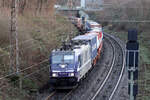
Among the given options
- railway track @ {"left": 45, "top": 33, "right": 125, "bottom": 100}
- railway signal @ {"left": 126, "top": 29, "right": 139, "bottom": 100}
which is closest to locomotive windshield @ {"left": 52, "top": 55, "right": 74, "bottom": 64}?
railway track @ {"left": 45, "top": 33, "right": 125, "bottom": 100}

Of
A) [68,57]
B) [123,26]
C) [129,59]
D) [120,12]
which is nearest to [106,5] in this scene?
[120,12]

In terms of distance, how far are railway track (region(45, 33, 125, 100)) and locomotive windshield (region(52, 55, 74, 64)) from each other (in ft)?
6.72

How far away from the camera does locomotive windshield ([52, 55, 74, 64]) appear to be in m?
19.0

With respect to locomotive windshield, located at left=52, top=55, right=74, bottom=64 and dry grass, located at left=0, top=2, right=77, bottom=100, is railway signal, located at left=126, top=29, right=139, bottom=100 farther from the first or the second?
locomotive windshield, located at left=52, top=55, right=74, bottom=64

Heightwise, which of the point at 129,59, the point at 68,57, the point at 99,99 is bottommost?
the point at 99,99

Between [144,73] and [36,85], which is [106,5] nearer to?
[144,73]

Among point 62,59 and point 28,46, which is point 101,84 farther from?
point 28,46

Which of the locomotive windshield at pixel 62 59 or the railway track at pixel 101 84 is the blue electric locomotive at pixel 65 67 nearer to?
the locomotive windshield at pixel 62 59

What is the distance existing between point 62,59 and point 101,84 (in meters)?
4.17

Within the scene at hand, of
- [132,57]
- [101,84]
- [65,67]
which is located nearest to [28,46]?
[65,67]

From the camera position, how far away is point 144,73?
23.2 meters

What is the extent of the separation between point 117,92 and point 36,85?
5321mm

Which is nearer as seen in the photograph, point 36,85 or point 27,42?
point 36,85

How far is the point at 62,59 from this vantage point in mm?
19047
